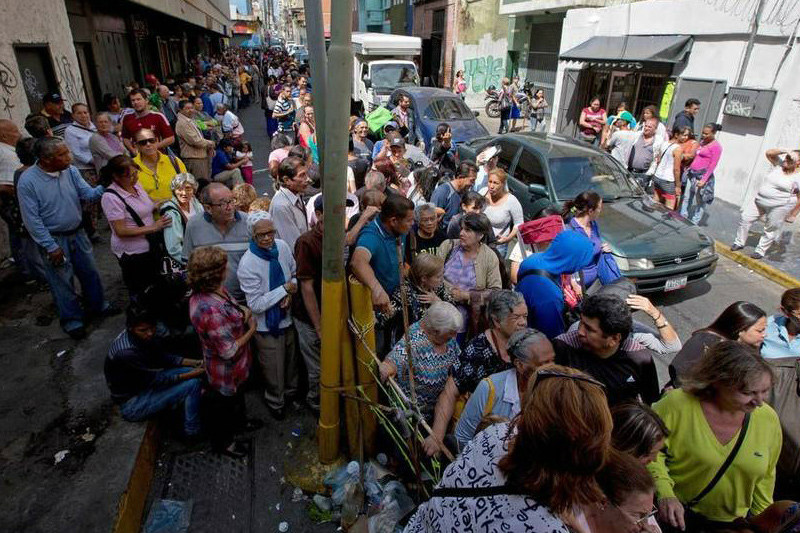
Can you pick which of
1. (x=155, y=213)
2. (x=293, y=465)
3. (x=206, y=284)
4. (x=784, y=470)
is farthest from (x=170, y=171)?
(x=784, y=470)

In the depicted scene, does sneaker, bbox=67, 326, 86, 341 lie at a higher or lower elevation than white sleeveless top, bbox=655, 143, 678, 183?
lower

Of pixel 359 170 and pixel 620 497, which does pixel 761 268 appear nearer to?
pixel 359 170

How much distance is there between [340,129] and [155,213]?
8.92ft

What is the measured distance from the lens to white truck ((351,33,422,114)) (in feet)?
50.9

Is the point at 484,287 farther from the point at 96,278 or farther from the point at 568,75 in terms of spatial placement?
the point at 568,75

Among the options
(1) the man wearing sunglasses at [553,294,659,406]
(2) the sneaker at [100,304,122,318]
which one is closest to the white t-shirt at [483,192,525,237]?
(1) the man wearing sunglasses at [553,294,659,406]

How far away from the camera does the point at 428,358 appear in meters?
2.92

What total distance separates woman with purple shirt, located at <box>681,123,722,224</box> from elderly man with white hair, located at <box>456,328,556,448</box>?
274 inches

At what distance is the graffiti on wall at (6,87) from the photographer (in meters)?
5.77

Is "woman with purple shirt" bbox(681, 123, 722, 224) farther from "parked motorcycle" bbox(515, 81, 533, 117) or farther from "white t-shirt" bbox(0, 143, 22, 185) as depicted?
"parked motorcycle" bbox(515, 81, 533, 117)

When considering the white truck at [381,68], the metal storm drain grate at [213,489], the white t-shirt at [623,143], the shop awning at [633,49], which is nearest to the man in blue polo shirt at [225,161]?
the metal storm drain grate at [213,489]

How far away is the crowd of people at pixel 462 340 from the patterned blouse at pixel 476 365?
0.5 inches

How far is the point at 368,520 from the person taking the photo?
2844 mm

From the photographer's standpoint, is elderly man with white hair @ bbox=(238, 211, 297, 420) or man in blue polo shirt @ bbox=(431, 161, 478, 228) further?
man in blue polo shirt @ bbox=(431, 161, 478, 228)
